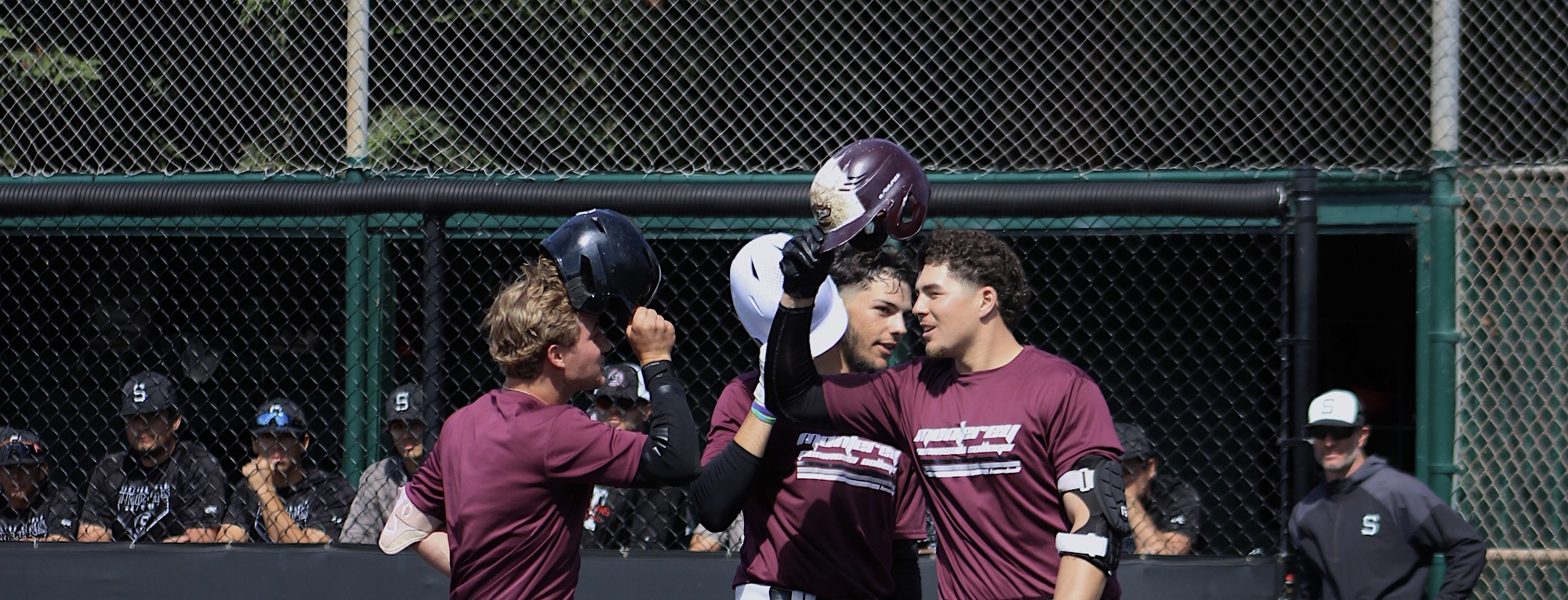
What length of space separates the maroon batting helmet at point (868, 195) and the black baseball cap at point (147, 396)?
12.6ft

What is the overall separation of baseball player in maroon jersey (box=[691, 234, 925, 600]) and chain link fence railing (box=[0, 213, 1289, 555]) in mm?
2057

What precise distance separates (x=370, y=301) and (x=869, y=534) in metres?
2.89

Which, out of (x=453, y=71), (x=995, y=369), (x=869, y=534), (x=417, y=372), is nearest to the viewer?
(x=995, y=369)

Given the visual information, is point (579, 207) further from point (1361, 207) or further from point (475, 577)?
point (1361, 207)

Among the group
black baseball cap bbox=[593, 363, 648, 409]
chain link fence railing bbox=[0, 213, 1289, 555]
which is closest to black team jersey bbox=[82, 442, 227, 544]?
chain link fence railing bbox=[0, 213, 1289, 555]

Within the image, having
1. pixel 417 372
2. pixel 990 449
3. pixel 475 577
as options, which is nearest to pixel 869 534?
pixel 990 449

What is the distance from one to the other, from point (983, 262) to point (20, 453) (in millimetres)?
4505

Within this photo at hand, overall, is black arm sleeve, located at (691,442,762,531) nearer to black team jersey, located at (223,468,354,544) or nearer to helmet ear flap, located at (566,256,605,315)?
helmet ear flap, located at (566,256,605,315)

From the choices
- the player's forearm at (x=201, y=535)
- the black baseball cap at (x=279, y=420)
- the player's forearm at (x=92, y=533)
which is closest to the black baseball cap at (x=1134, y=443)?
the black baseball cap at (x=279, y=420)

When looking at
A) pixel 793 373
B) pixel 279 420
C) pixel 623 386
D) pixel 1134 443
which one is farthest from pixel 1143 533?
pixel 279 420

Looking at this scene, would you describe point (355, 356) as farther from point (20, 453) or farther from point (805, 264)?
point (805, 264)

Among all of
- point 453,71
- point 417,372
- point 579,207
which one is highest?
point 453,71

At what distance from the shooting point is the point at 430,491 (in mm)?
3070

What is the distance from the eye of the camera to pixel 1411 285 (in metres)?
8.55
